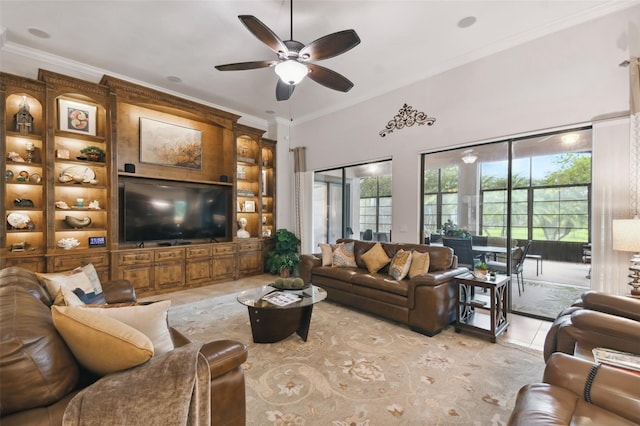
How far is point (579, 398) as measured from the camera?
4.08ft

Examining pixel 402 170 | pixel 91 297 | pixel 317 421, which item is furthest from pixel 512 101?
pixel 91 297

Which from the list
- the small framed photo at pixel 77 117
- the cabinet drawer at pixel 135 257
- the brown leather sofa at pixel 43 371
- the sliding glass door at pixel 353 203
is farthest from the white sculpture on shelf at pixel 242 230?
the brown leather sofa at pixel 43 371

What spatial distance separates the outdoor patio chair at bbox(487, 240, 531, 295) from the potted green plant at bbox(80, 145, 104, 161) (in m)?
6.02

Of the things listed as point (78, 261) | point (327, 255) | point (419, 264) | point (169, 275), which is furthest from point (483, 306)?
point (78, 261)

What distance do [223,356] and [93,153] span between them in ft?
14.4

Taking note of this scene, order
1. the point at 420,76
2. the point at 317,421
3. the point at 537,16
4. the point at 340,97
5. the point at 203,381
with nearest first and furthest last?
the point at 203,381
the point at 317,421
the point at 537,16
the point at 420,76
the point at 340,97

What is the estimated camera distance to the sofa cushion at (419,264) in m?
3.43

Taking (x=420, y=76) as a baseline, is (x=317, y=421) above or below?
below

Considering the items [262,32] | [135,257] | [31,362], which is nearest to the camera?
[31,362]

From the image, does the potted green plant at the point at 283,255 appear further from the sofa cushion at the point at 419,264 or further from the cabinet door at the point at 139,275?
the sofa cushion at the point at 419,264

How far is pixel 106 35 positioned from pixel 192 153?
87.3 inches

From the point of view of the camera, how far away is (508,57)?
3.61 metres

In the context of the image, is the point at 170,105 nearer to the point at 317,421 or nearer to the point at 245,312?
the point at 245,312

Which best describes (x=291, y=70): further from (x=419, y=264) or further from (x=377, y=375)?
(x=377, y=375)
